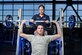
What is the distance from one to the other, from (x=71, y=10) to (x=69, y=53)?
3.61m

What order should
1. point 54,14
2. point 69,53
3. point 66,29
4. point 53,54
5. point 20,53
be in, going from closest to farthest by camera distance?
1. point 20,53
2. point 53,54
3. point 69,53
4. point 66,29
5. point 54,14

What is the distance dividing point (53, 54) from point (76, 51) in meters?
6.12

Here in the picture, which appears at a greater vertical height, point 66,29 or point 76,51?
point 66,29

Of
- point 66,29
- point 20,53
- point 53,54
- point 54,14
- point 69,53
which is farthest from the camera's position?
point 54,14

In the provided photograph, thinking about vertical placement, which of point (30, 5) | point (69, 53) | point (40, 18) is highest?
point (30, 5)

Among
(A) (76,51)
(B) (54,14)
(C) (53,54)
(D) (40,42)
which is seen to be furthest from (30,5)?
(D) (40,42)

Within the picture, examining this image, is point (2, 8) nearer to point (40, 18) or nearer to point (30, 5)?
point (30, 5)

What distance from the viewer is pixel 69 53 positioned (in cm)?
1253

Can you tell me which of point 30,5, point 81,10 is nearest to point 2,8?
point 30,5

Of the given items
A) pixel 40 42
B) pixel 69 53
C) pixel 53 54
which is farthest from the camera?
pixel 69 53

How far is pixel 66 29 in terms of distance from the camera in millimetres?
13422

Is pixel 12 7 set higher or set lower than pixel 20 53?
higher

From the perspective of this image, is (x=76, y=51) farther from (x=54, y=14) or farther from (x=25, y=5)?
(x=25, y=5)

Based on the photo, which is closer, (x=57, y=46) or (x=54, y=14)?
(x=57, y=46)
